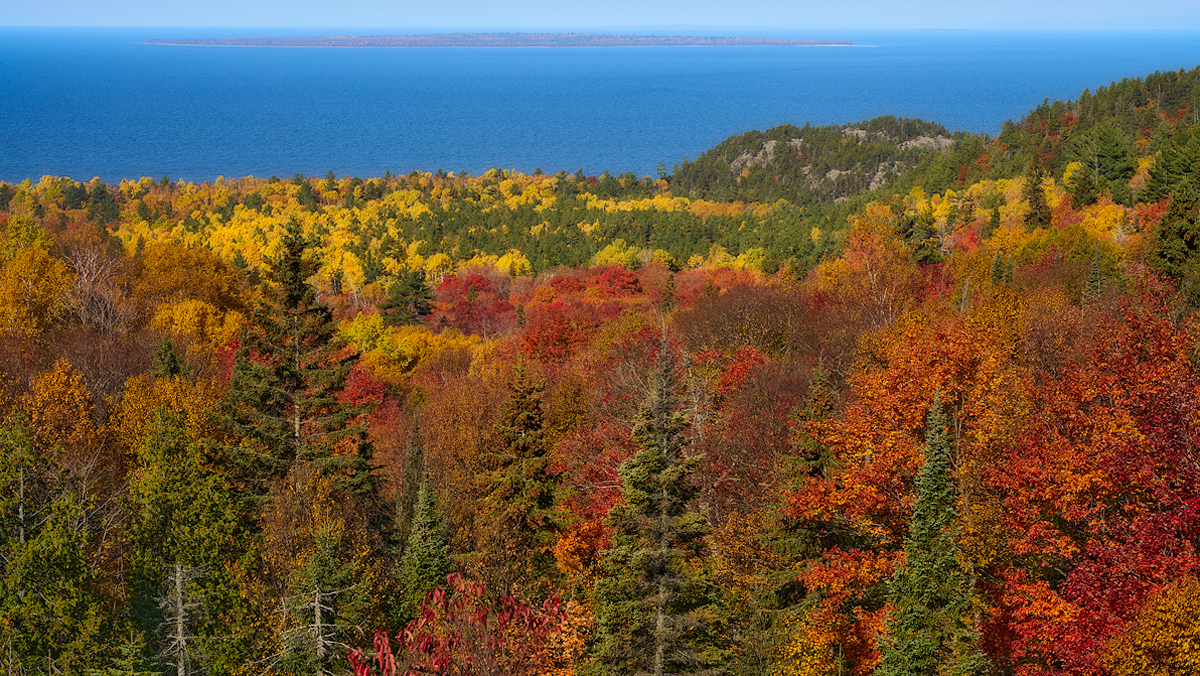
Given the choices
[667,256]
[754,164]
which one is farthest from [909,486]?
[754,164]

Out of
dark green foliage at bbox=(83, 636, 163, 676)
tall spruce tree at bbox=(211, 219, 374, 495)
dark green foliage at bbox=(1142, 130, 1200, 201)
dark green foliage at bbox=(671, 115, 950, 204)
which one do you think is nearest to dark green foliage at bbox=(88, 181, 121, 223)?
dark green foliage at bbox=(671, 115, 950, 204)

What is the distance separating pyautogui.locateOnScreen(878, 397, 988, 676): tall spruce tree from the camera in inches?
724

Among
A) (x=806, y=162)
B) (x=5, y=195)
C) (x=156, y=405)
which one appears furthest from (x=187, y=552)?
(x=806, y=162)

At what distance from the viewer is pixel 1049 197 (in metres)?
86.1

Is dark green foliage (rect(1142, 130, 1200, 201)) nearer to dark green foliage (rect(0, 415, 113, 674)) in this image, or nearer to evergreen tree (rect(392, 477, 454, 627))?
evergreen tree (rect(392, 477, 454, 627))

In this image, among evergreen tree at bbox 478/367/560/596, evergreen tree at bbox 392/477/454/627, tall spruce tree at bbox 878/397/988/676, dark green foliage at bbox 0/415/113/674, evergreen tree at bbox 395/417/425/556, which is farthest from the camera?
evergreen tree at bbox 395/417/425/556

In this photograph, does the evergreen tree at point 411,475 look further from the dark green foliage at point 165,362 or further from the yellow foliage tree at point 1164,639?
the yellow foliage tree at point 1164,639

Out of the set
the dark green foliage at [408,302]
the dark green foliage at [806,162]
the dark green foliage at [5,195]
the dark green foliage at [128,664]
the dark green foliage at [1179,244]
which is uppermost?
the dark green foliage at [1179,244]

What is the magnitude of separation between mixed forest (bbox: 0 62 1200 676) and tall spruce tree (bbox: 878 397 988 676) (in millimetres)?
82

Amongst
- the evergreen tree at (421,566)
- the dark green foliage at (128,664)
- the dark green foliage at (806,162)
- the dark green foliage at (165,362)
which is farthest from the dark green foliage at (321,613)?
the dark green foliage at (806,162)

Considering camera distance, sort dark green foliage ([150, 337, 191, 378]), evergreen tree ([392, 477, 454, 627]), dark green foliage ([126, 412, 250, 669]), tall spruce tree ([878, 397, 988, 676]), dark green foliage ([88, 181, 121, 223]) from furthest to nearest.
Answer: dark green foliage ([88, 181, 121, 223]), dark green foliage ([150, 337, 191, 378]), evergreen tree ([392, 477, 454, 627]), tall spruce tree ([878, 397, 988, 676]), dark green foliage ([126, 412, 250, 669])

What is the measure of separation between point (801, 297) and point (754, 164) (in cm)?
12956

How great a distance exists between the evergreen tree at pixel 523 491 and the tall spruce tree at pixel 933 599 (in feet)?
35.2

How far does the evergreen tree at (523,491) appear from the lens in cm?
2727
